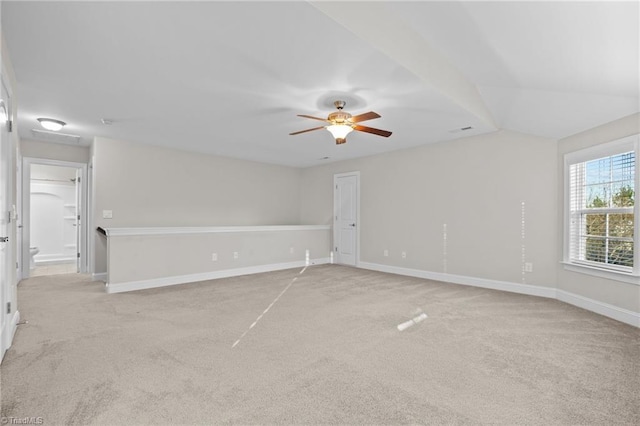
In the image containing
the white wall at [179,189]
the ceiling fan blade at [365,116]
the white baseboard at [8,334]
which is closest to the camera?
the white baseboard at [8,334]

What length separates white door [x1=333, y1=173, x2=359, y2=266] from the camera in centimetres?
679

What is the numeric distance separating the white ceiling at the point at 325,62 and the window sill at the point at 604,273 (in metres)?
1.63

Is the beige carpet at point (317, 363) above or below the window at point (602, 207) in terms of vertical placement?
below

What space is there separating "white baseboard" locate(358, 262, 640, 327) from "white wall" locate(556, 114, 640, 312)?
0.06 meters

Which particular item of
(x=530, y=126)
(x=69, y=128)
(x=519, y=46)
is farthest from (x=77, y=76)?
(x=530, y=126)

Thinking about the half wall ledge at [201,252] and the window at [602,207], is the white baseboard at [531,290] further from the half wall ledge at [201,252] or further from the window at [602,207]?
the half wall ledge at [201,252]

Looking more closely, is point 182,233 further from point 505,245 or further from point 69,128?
point 505,245

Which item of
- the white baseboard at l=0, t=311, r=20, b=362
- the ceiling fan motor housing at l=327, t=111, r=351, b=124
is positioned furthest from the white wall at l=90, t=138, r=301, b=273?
the ceiling fan motor housing at l=327, t=111, r=351, b=124

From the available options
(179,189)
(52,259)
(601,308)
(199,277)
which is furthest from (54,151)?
(601,308)

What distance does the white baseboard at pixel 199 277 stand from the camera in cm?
446

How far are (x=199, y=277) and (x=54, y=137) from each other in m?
3.30

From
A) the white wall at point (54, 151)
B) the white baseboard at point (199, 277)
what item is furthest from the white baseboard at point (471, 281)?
the white wall at point (54, 151)

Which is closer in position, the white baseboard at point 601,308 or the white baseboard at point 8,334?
the white baseboard at point 8,334

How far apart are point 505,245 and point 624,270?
4.59ft
